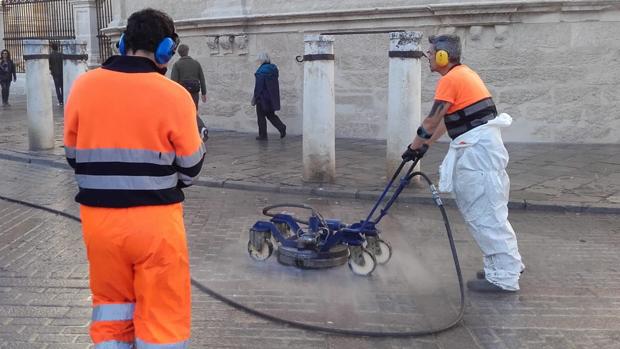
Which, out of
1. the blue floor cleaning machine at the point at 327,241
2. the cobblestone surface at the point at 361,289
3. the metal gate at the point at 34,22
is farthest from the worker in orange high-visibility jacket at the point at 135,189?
the metal gate at the point at 34,22

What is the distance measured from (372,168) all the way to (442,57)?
4.63 meters

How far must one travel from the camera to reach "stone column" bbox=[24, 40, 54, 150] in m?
11.2

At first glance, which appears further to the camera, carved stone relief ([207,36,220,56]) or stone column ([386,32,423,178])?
carved stone relief ([207,36,220,56])

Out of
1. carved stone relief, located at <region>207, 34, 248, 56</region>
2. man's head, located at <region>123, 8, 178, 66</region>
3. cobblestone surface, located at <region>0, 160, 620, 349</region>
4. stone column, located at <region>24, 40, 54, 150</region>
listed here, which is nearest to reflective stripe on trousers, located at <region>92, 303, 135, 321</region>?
man's head, located at <region>123, 8, 178, 66</region>

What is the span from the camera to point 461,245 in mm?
6461

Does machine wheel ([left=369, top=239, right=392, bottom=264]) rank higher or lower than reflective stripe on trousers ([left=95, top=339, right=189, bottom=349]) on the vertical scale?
lower

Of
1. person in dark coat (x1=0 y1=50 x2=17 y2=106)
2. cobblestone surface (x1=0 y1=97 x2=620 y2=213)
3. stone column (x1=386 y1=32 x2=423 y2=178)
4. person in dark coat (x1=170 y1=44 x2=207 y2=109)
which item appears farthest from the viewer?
person in dark coat (x1=0 y1=50 x2=17 y2=106)

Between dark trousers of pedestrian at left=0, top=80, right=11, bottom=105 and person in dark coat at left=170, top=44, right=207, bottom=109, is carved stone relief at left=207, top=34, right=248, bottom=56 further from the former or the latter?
dark trousers of pedestrian at left=0, top=80, right=11, bottom=105

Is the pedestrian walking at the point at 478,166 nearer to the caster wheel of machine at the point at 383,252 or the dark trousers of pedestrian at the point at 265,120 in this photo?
the caster wheel of machine at the point at 383,252

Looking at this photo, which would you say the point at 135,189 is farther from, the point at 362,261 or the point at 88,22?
the point at 88,22

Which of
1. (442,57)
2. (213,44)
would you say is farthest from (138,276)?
(213,44)

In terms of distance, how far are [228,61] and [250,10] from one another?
→ 113 centimetres

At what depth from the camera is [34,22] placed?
24.7m

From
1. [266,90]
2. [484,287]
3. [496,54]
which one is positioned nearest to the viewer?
[484,287]
